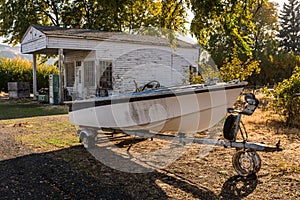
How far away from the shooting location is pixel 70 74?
1995 cm

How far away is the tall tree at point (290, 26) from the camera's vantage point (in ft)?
157

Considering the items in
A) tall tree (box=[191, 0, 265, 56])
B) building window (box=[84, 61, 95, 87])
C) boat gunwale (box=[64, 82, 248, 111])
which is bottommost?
boat gunwale (box=[64, 82, 248, 111])

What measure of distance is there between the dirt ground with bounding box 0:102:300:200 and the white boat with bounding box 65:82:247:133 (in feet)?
1.98

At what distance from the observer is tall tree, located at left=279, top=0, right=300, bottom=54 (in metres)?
47.9

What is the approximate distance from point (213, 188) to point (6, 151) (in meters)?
4.11

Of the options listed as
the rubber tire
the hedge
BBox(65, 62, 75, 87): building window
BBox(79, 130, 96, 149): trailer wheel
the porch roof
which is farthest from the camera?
the hedge

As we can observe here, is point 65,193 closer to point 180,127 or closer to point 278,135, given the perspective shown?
point 180,127

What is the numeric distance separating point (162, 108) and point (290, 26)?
50303mm

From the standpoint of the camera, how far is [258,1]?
910 cm

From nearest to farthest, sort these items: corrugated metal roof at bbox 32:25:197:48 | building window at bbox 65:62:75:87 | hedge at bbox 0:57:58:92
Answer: corrugated metal roof at bbox 32:25:197:48 < building window at bbox 65:62:75:87 < hedge at bbox 0:57:58:92

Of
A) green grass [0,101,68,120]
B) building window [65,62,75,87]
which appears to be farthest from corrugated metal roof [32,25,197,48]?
green grass [0,101,68,120]

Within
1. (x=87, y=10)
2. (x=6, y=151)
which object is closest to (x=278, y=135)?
(x=6, y=151)

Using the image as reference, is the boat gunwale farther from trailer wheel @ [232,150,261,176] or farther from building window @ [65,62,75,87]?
building window @ [65,62,75,87]

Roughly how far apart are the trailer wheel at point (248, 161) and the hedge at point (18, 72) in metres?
24.2
